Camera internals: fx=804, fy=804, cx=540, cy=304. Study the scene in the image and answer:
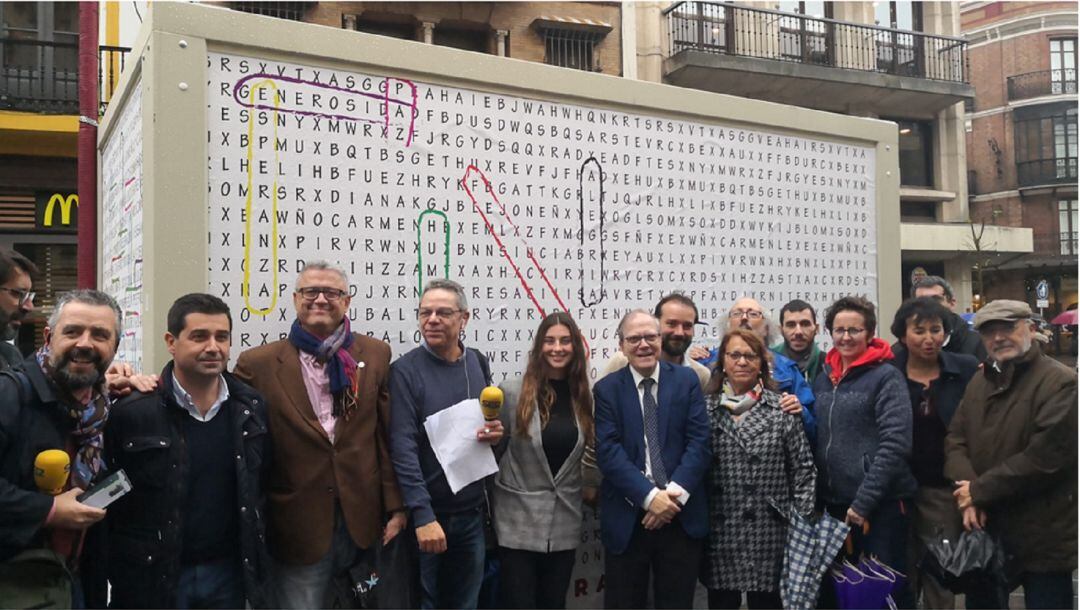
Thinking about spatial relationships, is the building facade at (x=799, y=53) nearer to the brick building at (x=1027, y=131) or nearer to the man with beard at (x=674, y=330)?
the brick building at (x=1027, y=131)

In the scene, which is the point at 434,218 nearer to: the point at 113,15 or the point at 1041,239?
the point at 113,15

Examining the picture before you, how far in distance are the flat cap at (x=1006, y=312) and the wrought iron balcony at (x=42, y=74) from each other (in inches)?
422

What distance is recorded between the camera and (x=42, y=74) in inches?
437

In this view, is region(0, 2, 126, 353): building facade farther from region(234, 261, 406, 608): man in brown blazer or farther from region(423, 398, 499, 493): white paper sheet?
region(423, 398, 499, 493): white paper sheet

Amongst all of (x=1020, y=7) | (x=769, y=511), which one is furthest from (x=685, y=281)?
(x=1020, y=7)

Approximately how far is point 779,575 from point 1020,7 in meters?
36.2

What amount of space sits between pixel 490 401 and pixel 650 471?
81cm

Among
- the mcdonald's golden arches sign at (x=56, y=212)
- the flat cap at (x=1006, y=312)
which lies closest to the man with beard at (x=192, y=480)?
the flat cap at (x=1006, y=312)

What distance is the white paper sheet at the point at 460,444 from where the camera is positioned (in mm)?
3330

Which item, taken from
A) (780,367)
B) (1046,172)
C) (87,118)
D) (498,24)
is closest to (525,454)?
(780,367)

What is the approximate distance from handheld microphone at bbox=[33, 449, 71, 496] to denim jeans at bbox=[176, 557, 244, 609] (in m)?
0.54

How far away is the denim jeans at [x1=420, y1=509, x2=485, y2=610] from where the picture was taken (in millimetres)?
3398

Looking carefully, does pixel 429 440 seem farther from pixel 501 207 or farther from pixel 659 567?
pixel 501 207

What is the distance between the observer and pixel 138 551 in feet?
8.80
